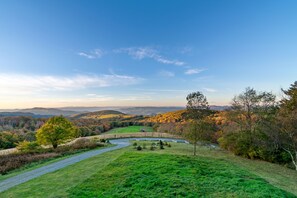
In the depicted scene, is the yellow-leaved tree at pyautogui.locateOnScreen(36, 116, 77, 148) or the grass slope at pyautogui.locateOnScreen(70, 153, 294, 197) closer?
the grass slope at pyautogui.locateOnScreen(70, 153, 294, 197)

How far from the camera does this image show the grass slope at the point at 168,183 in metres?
9.54

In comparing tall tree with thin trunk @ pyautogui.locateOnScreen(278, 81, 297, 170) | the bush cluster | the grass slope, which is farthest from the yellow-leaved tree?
tall tree with thin trunk @ pyautogui.locateOnScreen(278, 81, 297, 170)

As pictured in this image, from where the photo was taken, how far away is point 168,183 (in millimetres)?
10594

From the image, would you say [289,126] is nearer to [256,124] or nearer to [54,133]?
[256,124]

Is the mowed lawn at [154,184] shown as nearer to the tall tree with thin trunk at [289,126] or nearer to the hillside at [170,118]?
the tall tree with thin trunk at [289,126]

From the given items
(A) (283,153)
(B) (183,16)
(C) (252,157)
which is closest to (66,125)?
(B) (183,16)

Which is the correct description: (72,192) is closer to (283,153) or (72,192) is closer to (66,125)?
(283,153)

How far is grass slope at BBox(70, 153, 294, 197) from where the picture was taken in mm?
9539

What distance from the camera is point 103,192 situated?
9836mm

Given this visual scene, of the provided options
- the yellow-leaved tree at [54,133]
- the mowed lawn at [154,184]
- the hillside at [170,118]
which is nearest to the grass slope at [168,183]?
the mowed lawn at [154,184]

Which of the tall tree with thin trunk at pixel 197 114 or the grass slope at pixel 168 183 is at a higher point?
the tall tree with thin trunk at pixel 197 114

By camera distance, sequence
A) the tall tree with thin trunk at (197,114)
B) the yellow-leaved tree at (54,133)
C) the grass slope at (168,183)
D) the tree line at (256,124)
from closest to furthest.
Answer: the grass slope at (168,183) < the tree line at (256,124) < the tall tree with thin trunk at (197,114) < the yellow-leaved tree at (54,133)

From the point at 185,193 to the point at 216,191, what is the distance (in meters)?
1.58

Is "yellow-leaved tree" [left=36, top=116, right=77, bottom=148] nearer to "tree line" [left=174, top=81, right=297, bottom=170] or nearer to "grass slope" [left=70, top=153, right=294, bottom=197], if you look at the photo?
"tree line" [left=174, top=81, right=297, bottom=170]
